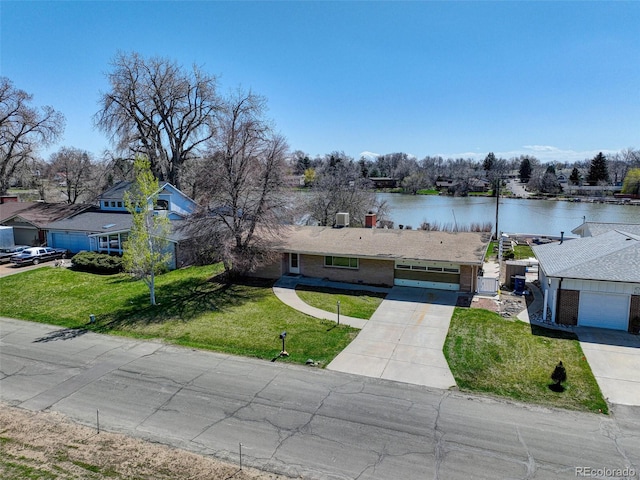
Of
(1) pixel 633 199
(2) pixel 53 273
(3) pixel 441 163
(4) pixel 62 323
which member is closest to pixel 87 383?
(4) pixel 62 323

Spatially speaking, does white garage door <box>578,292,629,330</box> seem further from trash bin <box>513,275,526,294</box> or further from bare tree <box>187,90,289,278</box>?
bare tree <box>187,90,289,278</box>

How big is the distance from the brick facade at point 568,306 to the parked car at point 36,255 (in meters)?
31.9

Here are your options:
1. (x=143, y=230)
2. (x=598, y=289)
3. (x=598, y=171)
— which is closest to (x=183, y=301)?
(x=143, y=230)

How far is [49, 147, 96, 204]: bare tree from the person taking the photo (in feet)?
167

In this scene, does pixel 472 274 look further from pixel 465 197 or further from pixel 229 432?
pixel 465 197

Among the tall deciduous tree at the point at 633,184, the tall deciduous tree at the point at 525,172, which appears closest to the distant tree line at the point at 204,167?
the tall deciduous tree at the point at 633,184

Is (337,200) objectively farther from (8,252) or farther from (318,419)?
(318,419)

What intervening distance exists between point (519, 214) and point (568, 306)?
185 ft

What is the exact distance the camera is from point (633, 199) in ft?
290

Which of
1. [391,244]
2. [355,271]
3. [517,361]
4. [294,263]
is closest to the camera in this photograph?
[517,361]

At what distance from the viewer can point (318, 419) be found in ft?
36.1

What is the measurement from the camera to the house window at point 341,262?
23.9 metres

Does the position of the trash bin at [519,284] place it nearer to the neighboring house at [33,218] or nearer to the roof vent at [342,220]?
the roof vent at [342,220]

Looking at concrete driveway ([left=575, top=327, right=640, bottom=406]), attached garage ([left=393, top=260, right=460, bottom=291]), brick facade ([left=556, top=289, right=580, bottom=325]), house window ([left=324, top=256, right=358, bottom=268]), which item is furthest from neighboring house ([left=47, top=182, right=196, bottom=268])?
concrete driveway ([left=575, top=327, right=640, bottom=406])
